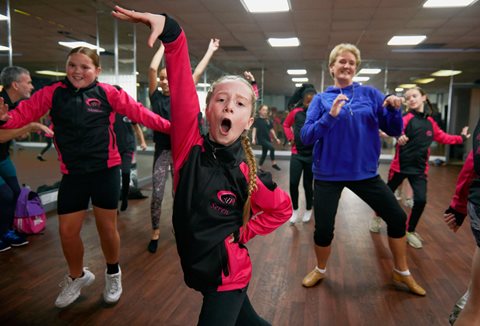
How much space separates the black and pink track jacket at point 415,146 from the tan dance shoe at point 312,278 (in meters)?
1.53

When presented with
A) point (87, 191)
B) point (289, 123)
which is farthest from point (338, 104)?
point (289, 123)

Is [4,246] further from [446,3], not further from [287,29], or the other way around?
[446,3]

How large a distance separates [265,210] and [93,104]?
1.42 meters

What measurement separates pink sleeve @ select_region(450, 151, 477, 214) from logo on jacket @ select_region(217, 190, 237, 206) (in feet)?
3.97

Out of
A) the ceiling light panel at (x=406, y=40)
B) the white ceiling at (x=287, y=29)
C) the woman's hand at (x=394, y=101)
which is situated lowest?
the woman's hand at (x=394, y=101)

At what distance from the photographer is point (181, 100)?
4.36 ft

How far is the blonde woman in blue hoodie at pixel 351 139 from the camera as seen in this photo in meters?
2.53

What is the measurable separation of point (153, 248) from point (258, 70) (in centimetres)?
1124

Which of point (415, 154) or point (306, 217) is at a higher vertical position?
point (415, 154)

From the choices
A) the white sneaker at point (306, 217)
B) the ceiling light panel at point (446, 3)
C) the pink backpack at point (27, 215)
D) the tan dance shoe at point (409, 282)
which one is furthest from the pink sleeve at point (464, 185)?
the ceiling light panel at point (446, 3)

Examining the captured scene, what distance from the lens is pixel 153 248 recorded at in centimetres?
359

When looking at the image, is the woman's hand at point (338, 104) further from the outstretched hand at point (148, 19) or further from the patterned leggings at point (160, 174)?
the patterned leggings at point (160, 174)

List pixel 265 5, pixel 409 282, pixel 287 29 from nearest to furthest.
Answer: pixel 409 282 → pixel 265 5 → pixel 287 29

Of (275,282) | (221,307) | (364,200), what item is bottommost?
(275,282)
